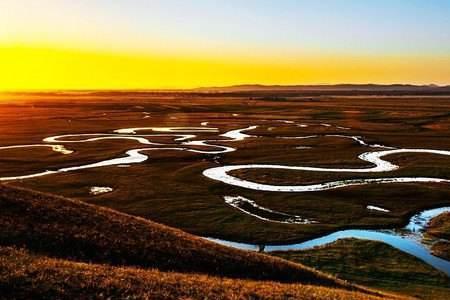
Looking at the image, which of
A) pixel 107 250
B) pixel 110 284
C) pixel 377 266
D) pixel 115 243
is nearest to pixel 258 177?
pixel 377 266

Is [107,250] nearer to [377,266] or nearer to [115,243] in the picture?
[115,243]

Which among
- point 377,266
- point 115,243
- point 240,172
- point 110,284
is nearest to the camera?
point 110,284

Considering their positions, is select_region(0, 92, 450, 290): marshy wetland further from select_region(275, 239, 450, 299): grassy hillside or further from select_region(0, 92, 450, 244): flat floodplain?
select_region(275, 239, 450, 299): grassy hillside

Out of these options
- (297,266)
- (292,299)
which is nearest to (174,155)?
(297,266)

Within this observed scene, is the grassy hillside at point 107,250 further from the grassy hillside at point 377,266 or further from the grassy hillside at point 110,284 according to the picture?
the grassy hillside at point 377,266

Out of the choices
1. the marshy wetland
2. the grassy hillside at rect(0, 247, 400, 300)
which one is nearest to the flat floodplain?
the marshy wetland

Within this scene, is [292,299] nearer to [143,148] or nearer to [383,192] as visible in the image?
[383,192]
